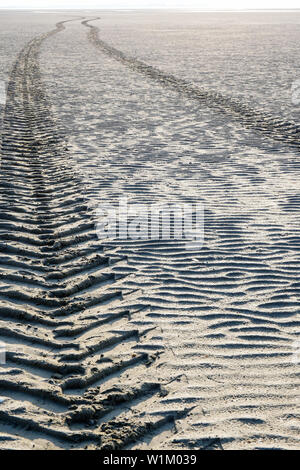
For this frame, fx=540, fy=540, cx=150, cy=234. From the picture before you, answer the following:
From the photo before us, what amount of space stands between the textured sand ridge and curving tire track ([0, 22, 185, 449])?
0.04ft

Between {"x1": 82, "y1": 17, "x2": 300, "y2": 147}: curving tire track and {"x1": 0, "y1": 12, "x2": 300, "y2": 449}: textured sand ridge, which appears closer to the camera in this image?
{"x1": 0, "y1": 12, "x2": 300, "y2": 449}: textured sand ridge

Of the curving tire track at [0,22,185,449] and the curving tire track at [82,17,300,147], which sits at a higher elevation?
the curving tire track at [82,17,300,147]

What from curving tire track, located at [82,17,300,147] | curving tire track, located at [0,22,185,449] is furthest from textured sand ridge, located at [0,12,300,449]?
curving tire track, located at [82,17,300,147]

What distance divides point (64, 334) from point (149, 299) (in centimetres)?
93

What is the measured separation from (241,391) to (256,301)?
51.1 inches

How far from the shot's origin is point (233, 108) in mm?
13766

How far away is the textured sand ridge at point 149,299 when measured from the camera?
3.65 metres

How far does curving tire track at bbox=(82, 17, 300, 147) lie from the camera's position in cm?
1130

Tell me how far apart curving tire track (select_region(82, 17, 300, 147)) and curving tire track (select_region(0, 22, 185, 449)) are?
524cm

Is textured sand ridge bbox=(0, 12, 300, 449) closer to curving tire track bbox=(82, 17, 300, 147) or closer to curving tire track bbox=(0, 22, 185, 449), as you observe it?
curving tire track bbox=(0, 22, 185, 449)

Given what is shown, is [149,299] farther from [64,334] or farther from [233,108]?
[233,108]

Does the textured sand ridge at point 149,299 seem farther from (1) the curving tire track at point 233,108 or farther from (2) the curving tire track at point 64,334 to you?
(1) the curving tire track at point 233,108

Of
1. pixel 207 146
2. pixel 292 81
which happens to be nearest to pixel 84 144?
pixel 207 146
